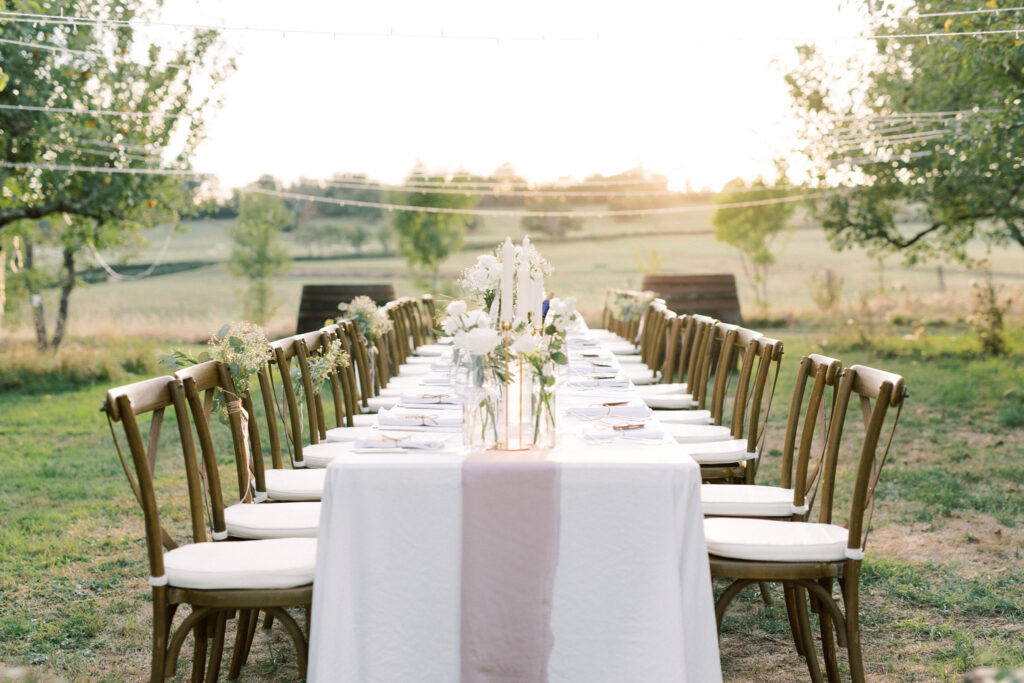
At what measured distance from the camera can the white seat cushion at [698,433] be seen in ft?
13.6

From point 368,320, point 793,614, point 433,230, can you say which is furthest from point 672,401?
point 433,230

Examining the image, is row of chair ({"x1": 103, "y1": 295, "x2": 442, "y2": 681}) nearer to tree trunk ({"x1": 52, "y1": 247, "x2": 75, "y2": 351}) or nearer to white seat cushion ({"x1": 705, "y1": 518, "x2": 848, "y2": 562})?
white seat cushion ({"x1": 705, "y1": 518, "x2": 848, "y2": 562})

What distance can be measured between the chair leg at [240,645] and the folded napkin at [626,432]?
1.26 meters

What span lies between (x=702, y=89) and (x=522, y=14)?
32.5 feet

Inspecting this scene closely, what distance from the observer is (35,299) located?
12211 millimetres

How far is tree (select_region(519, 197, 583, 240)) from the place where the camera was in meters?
23.7

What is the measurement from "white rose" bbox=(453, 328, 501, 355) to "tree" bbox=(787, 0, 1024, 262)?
15.1 ft

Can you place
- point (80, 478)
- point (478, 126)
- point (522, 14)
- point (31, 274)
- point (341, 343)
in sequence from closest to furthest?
point (341, 343) → point (80, 478) → point (522, 14) → point (31, 274) → point (478, 126)

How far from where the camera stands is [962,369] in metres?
10.2

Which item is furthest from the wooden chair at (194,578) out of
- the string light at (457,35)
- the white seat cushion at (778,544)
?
the string light at (457,35)

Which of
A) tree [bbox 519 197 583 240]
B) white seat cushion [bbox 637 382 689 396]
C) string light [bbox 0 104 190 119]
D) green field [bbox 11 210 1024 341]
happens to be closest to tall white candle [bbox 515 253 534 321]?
white seat cushion [bbox 637 382 689 396]

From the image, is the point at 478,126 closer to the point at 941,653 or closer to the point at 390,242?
the point at 390,242

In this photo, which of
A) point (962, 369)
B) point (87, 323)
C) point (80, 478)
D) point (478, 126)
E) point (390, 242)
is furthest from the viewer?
point (390, 242)

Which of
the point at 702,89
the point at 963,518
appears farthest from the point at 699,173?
the point at 963,518
